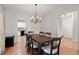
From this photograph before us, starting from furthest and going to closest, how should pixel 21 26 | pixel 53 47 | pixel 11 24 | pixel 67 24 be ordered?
1. pixel 67 24
2. pixel 11 24
3. pixel 21 26
4. pixel 53 47

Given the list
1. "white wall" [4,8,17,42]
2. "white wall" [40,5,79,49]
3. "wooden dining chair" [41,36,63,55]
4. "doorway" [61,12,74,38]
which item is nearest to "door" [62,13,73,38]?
"doorway" [61,12,74,38]

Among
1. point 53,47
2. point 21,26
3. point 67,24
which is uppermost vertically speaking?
point 67,24

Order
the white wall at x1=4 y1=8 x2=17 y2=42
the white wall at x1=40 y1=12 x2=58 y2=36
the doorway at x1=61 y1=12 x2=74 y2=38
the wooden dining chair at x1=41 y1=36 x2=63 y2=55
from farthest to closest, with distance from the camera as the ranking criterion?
the doorway at x1=61 y1=12 x2=74 y2=38 < the white wall at x1=40 y1=12 x2=58 y2=36 < the white wall at x1=4 y1=8 x2=17 y2=42 < the wooden dining chair at x1=41 y1=36 x2=63 y2=55

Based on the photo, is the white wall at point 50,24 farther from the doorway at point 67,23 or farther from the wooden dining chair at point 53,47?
the wooden dining chair at point 53,47

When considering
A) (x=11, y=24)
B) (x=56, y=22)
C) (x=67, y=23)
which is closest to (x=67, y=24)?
(x=67, y=23)

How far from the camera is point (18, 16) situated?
328 cm

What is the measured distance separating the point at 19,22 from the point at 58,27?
152 centimetres

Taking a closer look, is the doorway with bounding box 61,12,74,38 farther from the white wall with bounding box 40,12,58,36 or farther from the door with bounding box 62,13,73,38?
the white wall with bounding box 40,12,58,36

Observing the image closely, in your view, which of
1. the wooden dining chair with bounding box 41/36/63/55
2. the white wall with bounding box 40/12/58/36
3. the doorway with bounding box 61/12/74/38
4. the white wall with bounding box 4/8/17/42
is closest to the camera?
the wooden dining chair with bounding box 41/36/63/55

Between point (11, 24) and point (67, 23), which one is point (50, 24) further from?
point (11, 24)

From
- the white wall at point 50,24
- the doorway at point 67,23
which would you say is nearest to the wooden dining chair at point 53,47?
the white wall at point 50,24

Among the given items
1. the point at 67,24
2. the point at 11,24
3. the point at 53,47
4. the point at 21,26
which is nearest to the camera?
the point at 53,47
